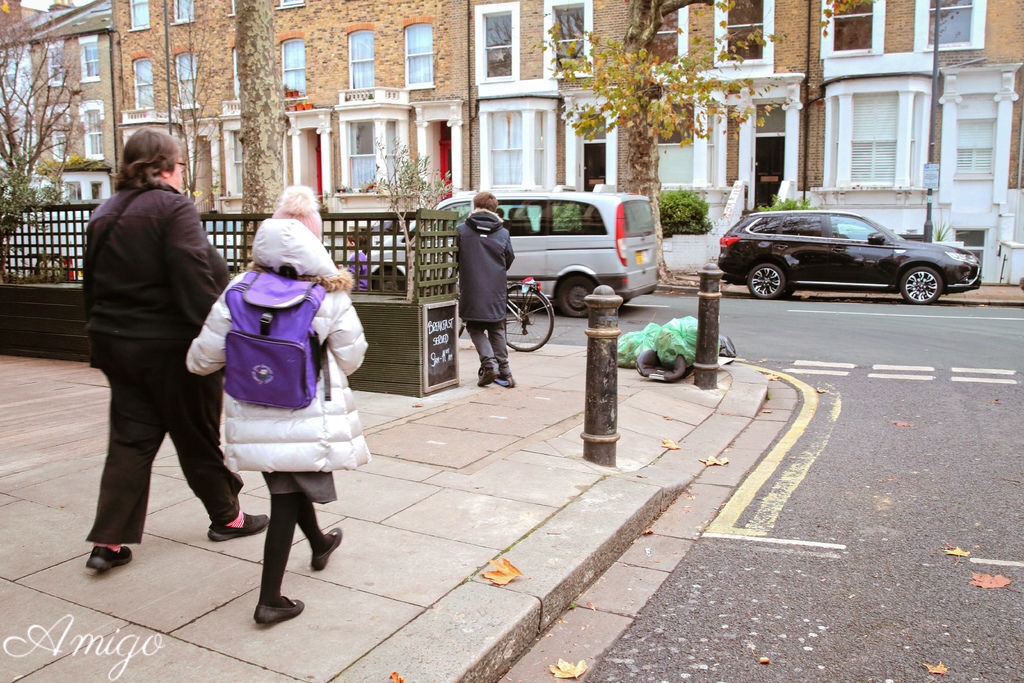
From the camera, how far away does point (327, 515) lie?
439 centimetres

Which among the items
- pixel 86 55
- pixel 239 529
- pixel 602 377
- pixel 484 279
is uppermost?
pixel 86 55

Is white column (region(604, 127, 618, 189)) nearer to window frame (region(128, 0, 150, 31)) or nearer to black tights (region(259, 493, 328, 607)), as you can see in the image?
window frame (region(128, 0, 150, 31))

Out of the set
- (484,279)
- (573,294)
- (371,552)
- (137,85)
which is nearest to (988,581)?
(371,552)

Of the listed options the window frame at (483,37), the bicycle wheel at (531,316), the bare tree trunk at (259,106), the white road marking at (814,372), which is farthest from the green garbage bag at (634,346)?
the window frame at (483,37)

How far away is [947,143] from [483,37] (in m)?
14.6

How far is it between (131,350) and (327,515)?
4.43 ft

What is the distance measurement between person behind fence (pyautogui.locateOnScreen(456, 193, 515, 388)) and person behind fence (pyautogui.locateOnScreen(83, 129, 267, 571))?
13.3ft

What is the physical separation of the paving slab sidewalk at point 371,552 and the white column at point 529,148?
71.1 feet

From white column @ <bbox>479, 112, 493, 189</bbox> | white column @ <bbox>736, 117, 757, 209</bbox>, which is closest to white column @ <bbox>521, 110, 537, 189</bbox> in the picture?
white column @ <bbox>479, 112, 493, 189</bbox>

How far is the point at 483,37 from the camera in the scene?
28.1 metres

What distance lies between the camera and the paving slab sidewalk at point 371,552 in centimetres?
303

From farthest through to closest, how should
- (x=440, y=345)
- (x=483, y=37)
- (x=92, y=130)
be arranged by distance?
1. (x=92, y=130)
2. (x=483, y=37)
3. (x=440, y=345)

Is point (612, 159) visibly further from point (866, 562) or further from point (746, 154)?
point (866, 562)

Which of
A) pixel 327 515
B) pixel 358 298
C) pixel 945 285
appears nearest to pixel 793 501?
pixel 327 515
